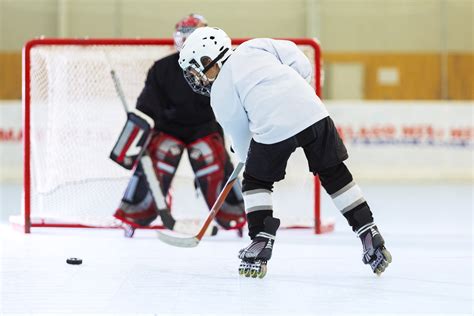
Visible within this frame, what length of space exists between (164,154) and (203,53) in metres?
1.24

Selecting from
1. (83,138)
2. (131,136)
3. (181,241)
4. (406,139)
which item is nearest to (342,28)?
(406,139)

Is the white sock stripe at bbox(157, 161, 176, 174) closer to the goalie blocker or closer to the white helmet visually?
the goalie blocker

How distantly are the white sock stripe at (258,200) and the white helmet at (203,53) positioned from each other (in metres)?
0.42

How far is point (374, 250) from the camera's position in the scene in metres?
2.90

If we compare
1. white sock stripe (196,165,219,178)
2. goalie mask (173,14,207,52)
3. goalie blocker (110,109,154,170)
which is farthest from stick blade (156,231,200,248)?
A: goalie mask (173,14,207,52)

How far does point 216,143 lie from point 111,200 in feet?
2.76

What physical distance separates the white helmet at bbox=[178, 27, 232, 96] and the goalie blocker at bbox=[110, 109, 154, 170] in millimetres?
954

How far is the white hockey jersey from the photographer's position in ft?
9.29

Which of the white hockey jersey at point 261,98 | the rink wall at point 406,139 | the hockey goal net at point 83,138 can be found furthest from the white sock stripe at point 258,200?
the rink wall at point 406,139

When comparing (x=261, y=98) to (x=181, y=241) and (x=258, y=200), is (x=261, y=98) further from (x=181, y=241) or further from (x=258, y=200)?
(x=181, y=241)

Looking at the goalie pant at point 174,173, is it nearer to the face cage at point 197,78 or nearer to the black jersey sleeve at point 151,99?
the black jersey sleeve at point 151,99

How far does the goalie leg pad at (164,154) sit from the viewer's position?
4.08m

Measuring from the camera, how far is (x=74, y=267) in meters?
3.07

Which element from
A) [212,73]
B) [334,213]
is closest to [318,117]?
[212,73]
